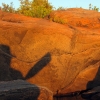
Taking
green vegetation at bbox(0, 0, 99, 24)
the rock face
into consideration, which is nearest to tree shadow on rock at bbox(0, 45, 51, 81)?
the rock face

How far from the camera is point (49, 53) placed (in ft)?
37.6

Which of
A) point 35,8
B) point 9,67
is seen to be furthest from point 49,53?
point 35,8

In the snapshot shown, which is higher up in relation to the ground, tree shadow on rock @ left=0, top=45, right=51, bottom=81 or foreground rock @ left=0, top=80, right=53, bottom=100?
foreground rock @ left=0, top=80, right=53, bottom=100

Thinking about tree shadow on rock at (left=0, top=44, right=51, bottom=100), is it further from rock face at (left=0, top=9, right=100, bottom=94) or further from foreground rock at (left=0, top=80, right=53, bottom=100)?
foreground rock at (left=0, top=80, right=53, bottom=100)

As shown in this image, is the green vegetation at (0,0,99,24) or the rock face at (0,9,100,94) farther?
the green vegetation at (0,0,99,24)

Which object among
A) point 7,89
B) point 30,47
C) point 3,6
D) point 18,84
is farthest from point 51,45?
point 3,6

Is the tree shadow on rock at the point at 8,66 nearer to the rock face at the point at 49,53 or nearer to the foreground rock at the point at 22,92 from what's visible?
the rock face at the point at 49,53

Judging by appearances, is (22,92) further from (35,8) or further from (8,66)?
(35,8)

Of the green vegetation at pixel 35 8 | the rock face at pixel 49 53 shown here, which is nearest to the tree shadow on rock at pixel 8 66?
the rock face at pixel 49 53

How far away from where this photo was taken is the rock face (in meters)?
11.1

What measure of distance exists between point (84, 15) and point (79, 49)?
8.16 feet

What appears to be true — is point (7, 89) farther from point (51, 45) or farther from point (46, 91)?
point (51, 45)

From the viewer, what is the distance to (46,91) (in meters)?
7.07

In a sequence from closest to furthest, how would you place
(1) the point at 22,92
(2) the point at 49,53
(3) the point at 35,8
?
(1) the point at 22,92, (2) the point at 49,53, (3) the point at 35,8
